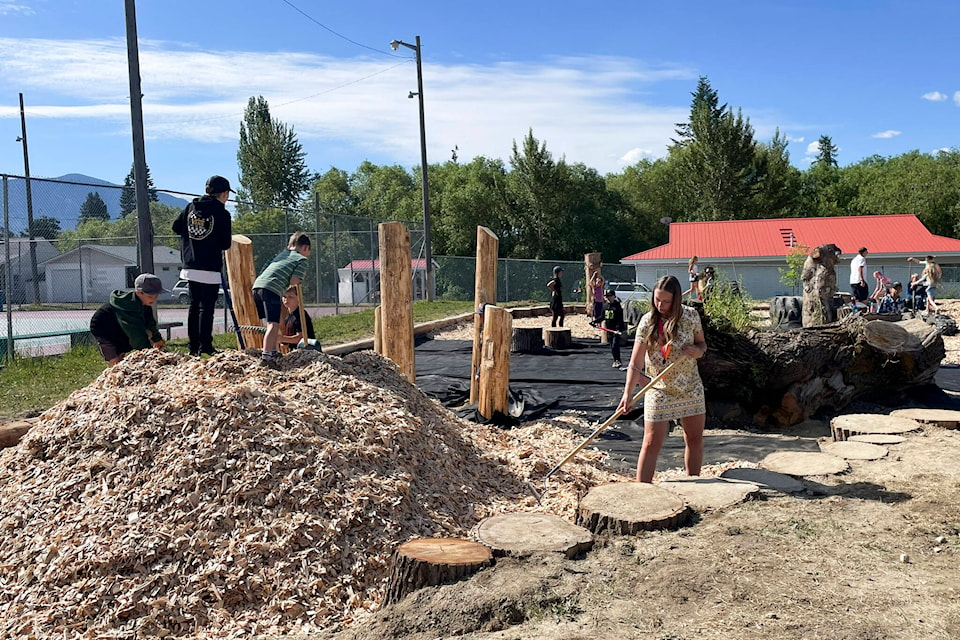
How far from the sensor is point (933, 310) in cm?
1828

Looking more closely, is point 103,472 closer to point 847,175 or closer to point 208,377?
point 208,377

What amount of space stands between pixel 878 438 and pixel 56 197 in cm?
1048

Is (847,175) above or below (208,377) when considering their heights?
above

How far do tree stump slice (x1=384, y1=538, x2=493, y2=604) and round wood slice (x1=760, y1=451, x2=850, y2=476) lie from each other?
2.73 m

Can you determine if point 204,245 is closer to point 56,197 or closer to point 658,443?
point 658,443

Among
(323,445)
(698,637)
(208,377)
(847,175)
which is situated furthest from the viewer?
(847,175)

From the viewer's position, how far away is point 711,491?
4492 mm

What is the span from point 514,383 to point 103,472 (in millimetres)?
6733

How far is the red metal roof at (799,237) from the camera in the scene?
31.5m

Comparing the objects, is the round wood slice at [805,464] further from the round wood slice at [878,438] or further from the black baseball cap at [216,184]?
the black baseball cap at [216,184]

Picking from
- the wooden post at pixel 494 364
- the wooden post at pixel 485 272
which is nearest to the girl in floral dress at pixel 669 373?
the wooden post at pixel 494 364

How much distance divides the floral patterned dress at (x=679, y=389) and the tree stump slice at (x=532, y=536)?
1.17m

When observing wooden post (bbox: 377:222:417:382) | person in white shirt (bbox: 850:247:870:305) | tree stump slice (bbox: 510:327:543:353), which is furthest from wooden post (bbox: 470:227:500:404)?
person in white shirt (bbox: 850:247:870:305)

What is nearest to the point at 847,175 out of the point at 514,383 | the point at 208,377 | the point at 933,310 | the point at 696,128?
the point at 696,128
